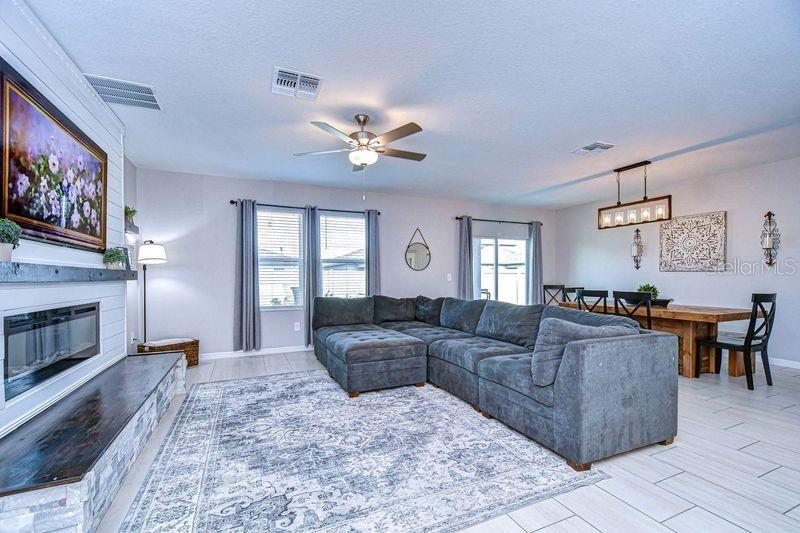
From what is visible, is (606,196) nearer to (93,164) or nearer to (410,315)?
(410,315)

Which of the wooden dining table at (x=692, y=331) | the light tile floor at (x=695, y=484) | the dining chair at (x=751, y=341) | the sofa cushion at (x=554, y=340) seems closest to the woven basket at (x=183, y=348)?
the light tile floor at (x=695, y=484)

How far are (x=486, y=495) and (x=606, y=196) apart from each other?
20.6 feet

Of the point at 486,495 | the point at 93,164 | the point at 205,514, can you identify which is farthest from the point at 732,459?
the point at 93,164

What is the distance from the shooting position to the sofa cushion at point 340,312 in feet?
16.9

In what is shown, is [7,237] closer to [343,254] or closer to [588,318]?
[588,318]

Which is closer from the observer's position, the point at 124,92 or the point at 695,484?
the point at 695,484

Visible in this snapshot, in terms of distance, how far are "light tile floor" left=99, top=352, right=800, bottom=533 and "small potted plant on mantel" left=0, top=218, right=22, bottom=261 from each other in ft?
4.53

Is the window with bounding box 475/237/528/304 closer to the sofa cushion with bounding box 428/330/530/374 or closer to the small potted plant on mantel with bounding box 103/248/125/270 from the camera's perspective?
the sofa cushion with bounding box 428/330/530/374

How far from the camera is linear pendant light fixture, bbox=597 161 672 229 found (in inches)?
161

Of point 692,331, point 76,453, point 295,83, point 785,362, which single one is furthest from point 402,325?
point 785,362

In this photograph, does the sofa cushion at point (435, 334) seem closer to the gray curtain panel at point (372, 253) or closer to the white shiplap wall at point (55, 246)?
the gray curtain panel at point (372, 253)

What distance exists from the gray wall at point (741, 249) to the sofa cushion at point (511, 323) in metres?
3.47

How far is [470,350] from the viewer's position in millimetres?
3467

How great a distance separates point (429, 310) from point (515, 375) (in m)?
2.79
